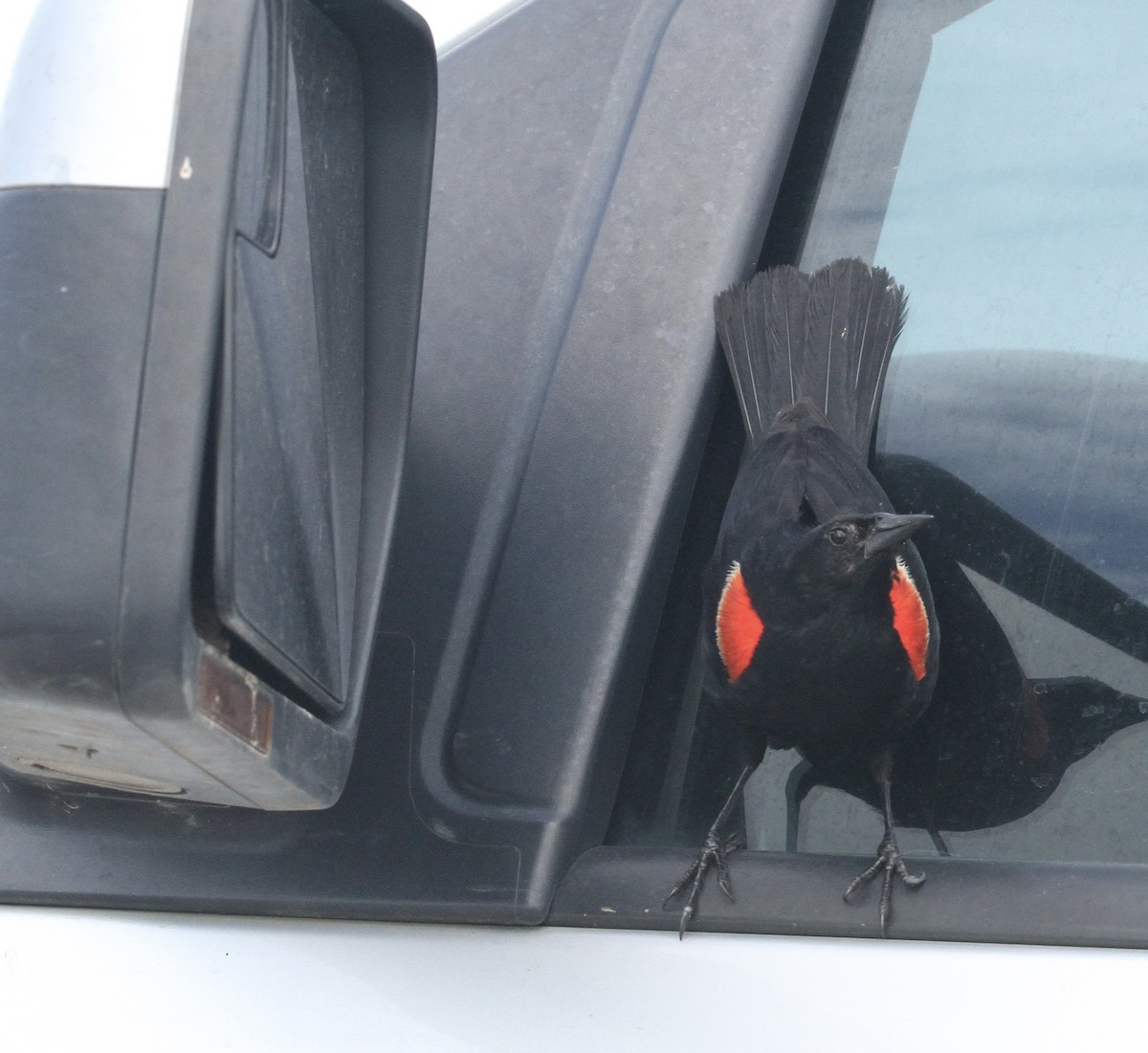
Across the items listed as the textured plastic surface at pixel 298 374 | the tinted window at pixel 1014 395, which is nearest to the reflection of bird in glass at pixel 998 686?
the tinted window at pixel 1014 395

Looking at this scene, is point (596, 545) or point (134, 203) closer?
point (134, 203)

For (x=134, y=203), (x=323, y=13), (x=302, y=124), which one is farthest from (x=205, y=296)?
(x=323, y=13)

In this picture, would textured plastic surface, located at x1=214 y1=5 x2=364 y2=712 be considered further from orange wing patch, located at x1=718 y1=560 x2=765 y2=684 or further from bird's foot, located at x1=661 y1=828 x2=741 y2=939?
orange wing patch, located at x1=718 y1=560 x2=765 y2=684

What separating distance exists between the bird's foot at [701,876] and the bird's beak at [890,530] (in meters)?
0.41

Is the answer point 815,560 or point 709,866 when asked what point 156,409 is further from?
point 815,560

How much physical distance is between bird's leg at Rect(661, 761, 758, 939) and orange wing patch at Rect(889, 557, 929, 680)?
360mm

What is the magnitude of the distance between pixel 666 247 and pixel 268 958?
2.81 ft

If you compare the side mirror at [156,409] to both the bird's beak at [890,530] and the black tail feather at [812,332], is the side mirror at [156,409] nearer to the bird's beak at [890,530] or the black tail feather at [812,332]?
the black tail feather at [812,332]

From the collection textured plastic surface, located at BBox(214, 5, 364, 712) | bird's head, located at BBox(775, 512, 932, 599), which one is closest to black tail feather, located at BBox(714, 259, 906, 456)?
bird's head, located at BBox(775, 512, 932, 599)

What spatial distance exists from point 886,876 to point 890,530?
514 mm

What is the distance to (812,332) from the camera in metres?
2.01

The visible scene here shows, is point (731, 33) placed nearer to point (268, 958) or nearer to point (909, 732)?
point (909, 732)

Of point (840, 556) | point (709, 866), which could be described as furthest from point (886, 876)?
point (840, 556)

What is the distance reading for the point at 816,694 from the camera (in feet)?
6.58
